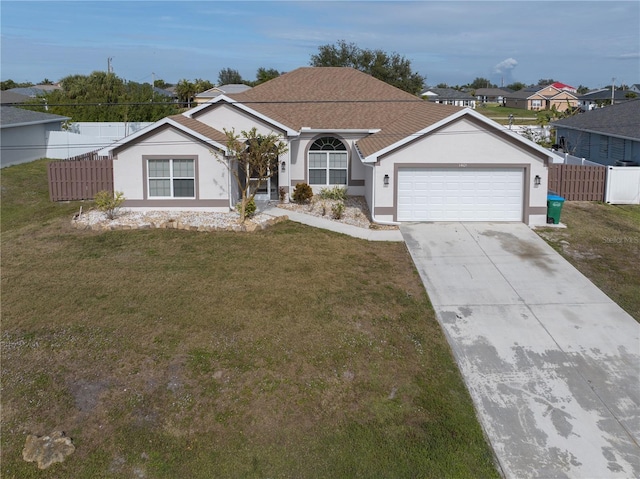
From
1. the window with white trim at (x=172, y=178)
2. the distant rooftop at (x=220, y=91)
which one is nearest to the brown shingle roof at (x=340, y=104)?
the window with white trim at (x=172, y=178)

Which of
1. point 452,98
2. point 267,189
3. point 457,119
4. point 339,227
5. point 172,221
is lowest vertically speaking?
point 339,227

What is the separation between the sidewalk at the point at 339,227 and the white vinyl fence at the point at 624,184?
10.3 meters

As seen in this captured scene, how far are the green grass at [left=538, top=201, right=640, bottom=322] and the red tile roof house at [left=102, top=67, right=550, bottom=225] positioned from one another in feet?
5.41

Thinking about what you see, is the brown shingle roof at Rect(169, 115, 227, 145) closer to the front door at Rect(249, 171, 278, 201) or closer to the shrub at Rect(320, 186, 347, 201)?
the front door at Rect(249, 171, 278, 201)

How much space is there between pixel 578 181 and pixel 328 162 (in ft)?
33.8

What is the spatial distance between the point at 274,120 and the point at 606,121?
19898 mm

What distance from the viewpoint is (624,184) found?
2231 cm

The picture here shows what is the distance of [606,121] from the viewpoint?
102ft

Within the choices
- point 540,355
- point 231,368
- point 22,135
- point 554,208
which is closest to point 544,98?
point 22,135

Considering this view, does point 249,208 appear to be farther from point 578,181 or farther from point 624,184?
point 624,184

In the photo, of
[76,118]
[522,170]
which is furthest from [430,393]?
[76,118]

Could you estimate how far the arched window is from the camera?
78.3 feet

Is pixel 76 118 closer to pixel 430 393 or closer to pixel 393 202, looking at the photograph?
pixel 393 202

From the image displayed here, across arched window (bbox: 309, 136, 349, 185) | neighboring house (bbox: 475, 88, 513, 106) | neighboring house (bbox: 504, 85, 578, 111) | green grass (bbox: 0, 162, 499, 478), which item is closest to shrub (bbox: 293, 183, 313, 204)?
arched window (bbox: 309, 136, 349, 185)
